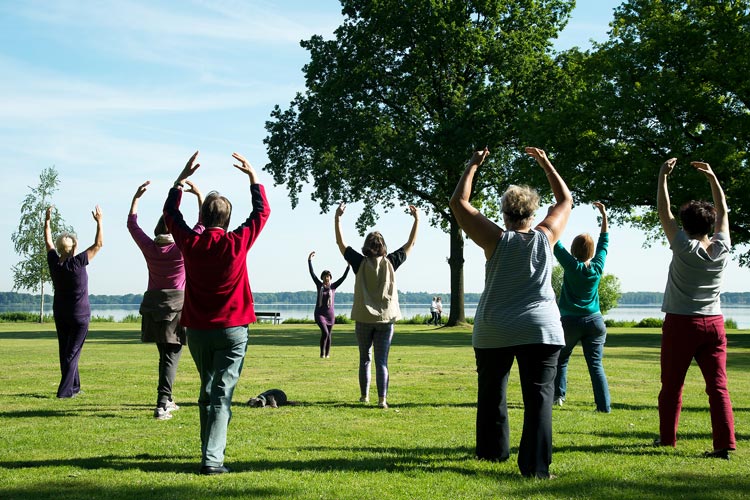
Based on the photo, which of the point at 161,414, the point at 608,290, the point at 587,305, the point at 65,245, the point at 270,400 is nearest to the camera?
the point at 161,414

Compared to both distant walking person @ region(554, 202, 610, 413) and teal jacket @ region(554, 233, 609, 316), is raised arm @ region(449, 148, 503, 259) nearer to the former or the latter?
teal jacket @ region(554, 233, 609, 316)

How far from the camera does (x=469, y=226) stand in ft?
19.0

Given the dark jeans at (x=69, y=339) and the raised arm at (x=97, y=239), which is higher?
the raised arm at (x=97, y=239)

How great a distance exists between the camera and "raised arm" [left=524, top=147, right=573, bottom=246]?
5.88 m

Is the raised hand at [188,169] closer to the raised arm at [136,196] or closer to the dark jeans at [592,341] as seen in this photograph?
the raised arm at [136,196]

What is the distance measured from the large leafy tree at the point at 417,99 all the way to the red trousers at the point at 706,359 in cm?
2651

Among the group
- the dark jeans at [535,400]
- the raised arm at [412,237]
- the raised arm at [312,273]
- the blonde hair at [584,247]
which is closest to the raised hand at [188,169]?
the dark jeans at [535,400]

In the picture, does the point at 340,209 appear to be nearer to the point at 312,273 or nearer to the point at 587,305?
the point at 587,305

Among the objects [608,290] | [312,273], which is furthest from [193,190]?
[608,290]

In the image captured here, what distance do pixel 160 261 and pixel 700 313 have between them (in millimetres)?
5803

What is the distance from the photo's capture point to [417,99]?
1435 inches

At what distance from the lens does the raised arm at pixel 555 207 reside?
5879 mm

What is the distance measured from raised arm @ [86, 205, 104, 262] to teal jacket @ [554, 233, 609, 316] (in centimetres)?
566

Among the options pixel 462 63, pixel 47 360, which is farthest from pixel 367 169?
pixel 47 360
